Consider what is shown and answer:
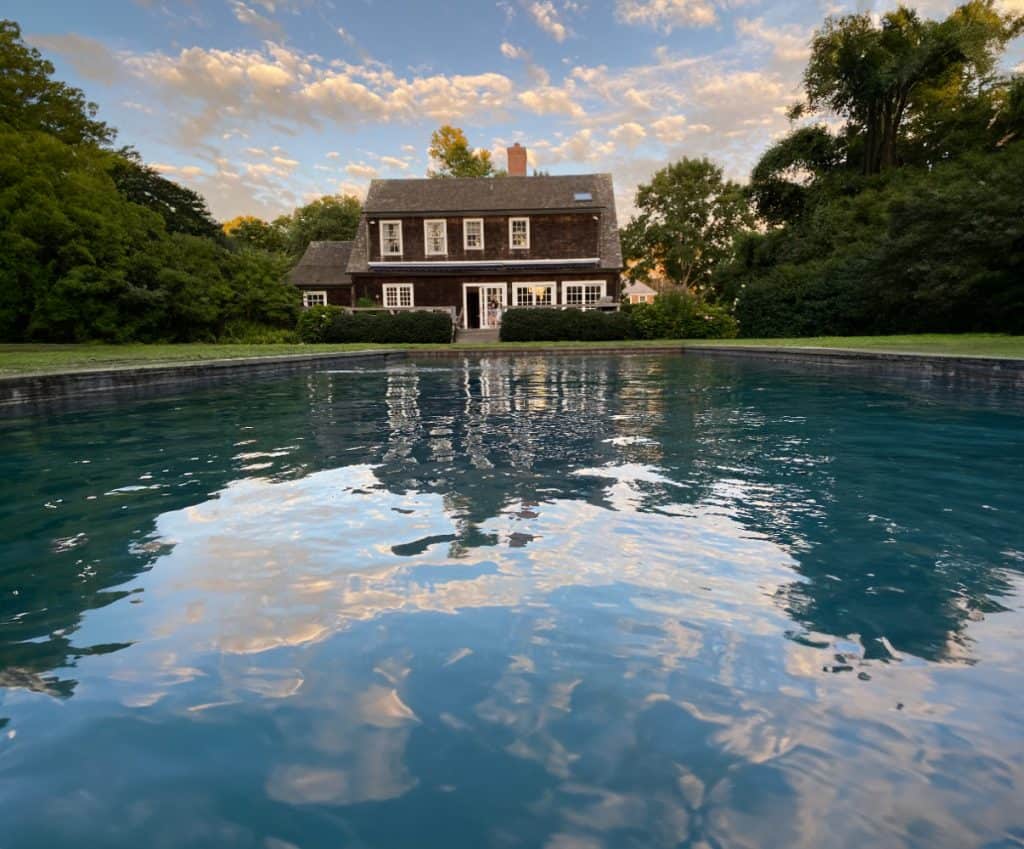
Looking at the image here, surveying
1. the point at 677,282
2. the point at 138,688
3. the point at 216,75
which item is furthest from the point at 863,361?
the point at 677,282

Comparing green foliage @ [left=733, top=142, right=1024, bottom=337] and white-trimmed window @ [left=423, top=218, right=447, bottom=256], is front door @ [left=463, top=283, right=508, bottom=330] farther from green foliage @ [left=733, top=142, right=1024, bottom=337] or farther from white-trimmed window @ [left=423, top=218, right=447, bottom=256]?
green foliage @ [left=733, top=142, right=1024, bottom=337]

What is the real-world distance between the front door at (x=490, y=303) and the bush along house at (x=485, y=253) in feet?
0.17

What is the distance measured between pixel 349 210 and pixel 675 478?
191ft

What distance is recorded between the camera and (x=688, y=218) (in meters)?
53.8

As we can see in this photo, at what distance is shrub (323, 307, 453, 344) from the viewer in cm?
2617

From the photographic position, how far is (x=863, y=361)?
13242mm

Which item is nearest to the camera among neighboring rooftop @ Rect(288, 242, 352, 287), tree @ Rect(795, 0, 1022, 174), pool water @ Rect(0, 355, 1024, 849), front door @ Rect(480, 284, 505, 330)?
pool water @ Rect(0, 355, 1024, 849)

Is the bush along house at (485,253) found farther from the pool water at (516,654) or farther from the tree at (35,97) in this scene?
the pool water at (516,654)

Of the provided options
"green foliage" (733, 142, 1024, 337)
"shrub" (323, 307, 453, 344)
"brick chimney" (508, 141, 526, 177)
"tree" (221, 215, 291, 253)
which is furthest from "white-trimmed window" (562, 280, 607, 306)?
"tree" (221, 215, 291, 253)

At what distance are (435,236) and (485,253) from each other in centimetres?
285

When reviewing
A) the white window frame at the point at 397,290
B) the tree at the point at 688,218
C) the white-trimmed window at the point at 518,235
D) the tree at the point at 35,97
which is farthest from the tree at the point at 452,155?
the tree at the point at 35,97

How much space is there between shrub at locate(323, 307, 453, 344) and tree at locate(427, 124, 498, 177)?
32.1 metres

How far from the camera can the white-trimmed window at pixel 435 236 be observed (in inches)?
1339

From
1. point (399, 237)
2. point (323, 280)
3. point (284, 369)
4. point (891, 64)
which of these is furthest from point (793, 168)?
point (284, 369)
